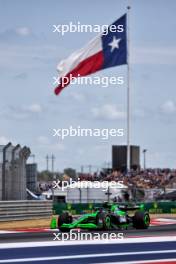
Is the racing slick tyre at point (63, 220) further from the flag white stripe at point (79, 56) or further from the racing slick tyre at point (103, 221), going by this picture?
the flag white stripe at point (79, 56)

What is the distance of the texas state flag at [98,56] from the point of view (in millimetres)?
27172

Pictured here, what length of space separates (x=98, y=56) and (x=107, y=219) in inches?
485

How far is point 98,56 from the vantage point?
2817 cm

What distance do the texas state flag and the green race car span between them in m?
8.93

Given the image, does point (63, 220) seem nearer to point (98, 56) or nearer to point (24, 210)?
point (24, 210)

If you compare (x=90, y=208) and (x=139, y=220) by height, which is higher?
(x=139, y=220)

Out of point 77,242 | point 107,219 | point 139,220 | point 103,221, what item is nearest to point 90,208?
point 139,220

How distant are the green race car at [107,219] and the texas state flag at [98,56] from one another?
8935mm

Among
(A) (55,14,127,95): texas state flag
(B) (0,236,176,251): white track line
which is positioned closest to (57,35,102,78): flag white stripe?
(A) (55,14,127,95): texas state flag

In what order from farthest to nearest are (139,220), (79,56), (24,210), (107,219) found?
(79,56) < (24,210) < (139,220) < (107,219)

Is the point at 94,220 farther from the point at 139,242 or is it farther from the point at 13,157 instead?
the point at 13,157

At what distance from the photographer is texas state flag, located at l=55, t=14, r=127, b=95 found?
1070 inches

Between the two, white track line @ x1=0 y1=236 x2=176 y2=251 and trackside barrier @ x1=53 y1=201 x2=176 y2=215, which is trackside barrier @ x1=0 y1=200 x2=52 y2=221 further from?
white track line @ x1=0 y1=236 x2=176 y2=251

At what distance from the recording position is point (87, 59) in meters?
27.9
